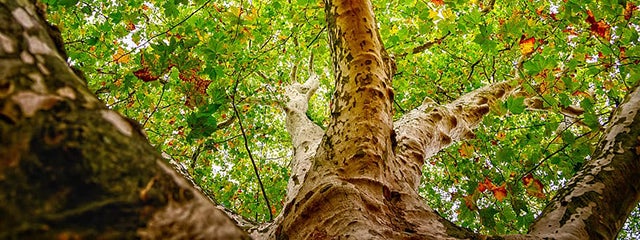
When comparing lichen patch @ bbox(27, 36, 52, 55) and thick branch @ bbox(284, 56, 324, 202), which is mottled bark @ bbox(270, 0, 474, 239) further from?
lichen patch @ bbox(27, 36, 52, 55)

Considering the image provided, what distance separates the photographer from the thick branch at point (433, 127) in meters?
2.59

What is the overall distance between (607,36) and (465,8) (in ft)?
10.5

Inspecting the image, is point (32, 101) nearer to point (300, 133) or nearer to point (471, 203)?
point (471, 203)

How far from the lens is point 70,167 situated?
18.0 inches

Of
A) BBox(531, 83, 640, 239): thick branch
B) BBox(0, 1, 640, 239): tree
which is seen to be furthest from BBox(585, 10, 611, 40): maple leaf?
BBox(531, 83, 640, 239): thick branch

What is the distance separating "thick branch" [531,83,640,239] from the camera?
152 centimetres

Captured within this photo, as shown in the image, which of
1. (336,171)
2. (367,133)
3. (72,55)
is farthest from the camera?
(72,55)

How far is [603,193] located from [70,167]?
1.91 metres

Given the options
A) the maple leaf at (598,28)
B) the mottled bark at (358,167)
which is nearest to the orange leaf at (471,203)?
the mottled bark at (358,167)

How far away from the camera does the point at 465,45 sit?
6.86 meters

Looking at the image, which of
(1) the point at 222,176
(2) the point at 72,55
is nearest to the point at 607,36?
(2) the point at 72,55

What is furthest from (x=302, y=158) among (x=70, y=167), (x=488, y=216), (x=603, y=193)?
(x=70, y=167)

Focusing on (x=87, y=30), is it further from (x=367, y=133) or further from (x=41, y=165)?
(x=41, y=165)

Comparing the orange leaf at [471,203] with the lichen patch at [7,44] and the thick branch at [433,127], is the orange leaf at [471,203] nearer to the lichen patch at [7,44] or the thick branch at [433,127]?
the thick branch at [433,127]
